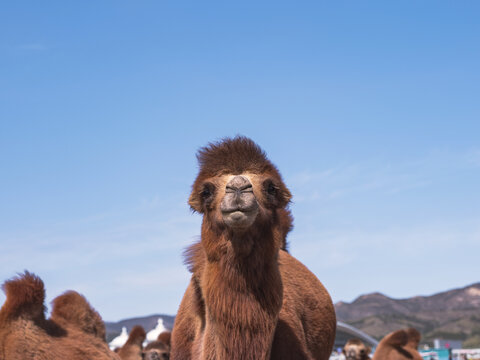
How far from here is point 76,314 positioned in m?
8.84

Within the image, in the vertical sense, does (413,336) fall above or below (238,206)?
above

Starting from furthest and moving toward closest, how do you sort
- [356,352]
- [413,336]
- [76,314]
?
[356,352] < [413,336] < [76,314]

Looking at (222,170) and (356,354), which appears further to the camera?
(356,354)

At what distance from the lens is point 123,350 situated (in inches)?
554

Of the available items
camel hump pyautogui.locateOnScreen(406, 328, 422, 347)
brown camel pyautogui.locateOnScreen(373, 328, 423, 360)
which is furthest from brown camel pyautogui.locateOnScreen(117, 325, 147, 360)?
camel hump pyautogui.locateOnScreen(406, 328, 422, 347)

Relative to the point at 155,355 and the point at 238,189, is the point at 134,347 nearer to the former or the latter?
the point at 155,355

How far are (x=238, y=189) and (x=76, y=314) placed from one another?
5.45m

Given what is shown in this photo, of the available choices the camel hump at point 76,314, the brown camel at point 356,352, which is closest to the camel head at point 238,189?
the camel hump at point 76,314

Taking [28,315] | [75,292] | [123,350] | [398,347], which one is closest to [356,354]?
[398,347]

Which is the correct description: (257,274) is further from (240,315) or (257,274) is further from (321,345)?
(321,345)

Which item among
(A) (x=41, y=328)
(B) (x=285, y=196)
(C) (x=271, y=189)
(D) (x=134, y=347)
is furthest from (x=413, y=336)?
(C) (x=271, y=189)

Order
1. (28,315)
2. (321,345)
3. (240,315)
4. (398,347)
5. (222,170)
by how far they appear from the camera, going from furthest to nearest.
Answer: (398,347), (28,315), (321,345), (222,170), (240,315)

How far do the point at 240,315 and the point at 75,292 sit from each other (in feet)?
18.4

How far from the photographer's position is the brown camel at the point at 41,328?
7.46m
